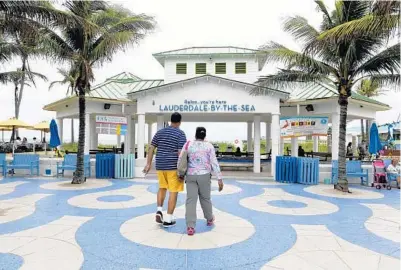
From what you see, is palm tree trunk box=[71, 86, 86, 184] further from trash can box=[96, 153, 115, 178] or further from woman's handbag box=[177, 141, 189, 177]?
woman's handbag box=[177, 141, 189, 177]

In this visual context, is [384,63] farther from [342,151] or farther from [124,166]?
[124,166]

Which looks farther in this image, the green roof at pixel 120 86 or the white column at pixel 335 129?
the green roof at pixel 120 86

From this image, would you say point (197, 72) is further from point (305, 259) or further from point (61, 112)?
point (305, 259)

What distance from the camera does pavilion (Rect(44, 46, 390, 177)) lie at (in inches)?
553

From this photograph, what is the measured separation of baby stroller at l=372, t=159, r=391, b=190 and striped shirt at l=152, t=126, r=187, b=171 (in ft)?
31.0

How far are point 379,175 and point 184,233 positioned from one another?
9.60 metres

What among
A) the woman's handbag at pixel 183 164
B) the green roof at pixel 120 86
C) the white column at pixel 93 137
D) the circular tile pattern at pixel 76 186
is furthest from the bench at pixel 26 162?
the woman's handbag at pixel 183 164

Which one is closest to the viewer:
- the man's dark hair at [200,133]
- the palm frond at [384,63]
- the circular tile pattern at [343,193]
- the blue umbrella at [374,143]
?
the man's dark hair at [200,133]

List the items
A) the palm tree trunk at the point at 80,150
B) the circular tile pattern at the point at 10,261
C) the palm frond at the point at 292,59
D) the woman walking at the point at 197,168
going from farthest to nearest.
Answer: the palm tree trunk at the point at 80,150 → the palm frond at the point at 292,59 → the woman walking at the point at 197,168 → the circular tile pattern at the point at 10,261

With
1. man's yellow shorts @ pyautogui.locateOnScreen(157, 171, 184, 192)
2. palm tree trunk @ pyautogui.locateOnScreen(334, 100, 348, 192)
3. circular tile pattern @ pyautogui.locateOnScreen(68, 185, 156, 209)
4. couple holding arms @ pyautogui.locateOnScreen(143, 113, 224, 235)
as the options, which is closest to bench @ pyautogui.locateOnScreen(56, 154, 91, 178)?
circular tile pattern @ pyautogui.locateOnScreen(68, 185, 156, 209)

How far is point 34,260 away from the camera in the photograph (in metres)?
4.31

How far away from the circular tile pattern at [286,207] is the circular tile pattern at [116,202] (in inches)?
113

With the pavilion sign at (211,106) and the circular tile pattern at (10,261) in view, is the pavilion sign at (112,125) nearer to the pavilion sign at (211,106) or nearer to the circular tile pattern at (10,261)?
the pavilion sign at (211,106)

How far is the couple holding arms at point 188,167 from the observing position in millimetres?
5664
